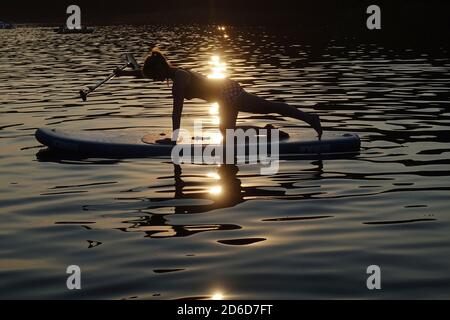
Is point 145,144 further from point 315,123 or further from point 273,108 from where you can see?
point 315,123

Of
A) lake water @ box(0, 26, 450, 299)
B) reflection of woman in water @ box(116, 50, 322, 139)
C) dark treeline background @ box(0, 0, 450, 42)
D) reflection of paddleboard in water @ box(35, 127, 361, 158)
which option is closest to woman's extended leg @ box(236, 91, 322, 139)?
reflection of woman in water @ box(116, 50, 322, 139)

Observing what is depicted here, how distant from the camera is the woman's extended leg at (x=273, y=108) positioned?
12453 mm

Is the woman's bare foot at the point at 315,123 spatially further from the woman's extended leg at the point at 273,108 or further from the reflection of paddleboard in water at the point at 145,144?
the reflection of paddleboard in water at the point at 145,144

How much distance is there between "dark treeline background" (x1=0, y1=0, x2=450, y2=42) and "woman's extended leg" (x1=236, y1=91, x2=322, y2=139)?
36943mm

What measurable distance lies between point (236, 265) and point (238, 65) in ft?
93.5

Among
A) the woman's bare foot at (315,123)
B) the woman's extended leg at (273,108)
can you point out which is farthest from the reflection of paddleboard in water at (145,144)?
the woman's extended leg at (273,108)

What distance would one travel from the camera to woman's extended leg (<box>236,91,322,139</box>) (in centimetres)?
1245

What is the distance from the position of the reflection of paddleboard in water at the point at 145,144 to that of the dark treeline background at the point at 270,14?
36.9 metres

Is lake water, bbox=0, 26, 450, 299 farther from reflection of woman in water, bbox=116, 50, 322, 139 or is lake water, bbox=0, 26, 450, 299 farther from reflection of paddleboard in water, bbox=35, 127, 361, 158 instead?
reflection of woman in water, bbox=116, 50, 322, 139

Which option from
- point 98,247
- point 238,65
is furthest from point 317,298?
point 238,65

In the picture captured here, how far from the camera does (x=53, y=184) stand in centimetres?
1074
